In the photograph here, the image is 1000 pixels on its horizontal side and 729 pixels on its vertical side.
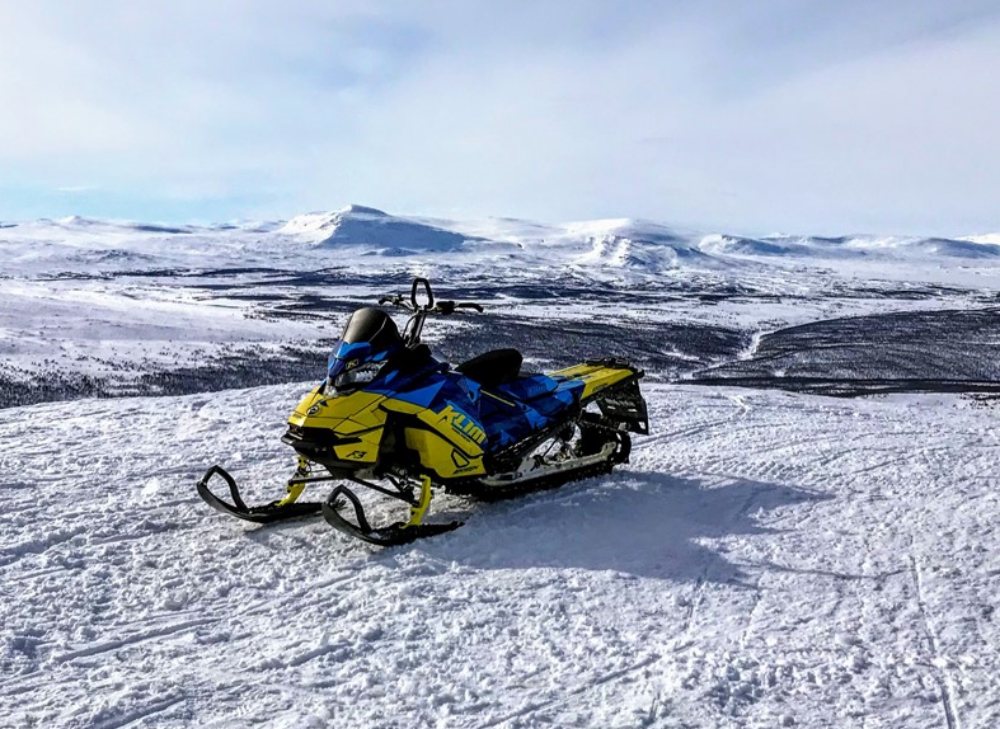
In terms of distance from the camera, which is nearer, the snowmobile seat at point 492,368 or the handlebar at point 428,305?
the handlebar at point 428,305

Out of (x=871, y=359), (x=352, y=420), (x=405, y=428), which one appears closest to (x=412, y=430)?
(x=405, y=428)

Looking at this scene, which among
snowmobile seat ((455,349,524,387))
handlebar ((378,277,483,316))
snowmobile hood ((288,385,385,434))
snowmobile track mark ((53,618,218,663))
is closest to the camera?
snowmobile track mark ((53,618,218,663))

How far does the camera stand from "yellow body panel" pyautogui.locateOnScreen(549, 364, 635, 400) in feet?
29.0

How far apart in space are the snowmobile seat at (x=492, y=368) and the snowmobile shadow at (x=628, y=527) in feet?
4.10

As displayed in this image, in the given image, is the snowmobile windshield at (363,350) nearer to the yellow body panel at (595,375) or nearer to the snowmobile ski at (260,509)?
the snowmobile ski at (260,509)

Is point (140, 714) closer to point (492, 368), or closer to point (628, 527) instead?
point (628, 527)

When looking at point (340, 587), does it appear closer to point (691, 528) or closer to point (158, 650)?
point (158, 650)

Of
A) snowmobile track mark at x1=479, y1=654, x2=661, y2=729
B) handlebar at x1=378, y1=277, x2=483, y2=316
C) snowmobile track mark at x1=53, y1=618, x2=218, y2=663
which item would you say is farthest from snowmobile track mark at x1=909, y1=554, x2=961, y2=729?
snowmobile track mark at x1=53, y1=618, x2=218, y2=663

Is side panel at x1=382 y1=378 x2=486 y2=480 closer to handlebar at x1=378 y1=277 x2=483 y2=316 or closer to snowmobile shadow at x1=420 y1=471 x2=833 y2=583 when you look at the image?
snowmobile shadow at x1=420 y1=471 x2=833 y2=583

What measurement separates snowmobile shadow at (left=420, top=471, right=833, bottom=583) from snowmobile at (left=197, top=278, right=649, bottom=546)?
32 centimetres

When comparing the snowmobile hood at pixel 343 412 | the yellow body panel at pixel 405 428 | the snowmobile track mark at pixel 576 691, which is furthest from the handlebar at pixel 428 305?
the snowmobile track mark at pixel 576 691

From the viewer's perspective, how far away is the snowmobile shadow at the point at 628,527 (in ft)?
20.0

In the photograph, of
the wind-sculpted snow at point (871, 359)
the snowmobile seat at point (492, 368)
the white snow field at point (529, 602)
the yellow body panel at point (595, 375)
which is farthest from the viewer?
the wind-sculpted snow at point (871, 359)

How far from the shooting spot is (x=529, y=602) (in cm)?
541
